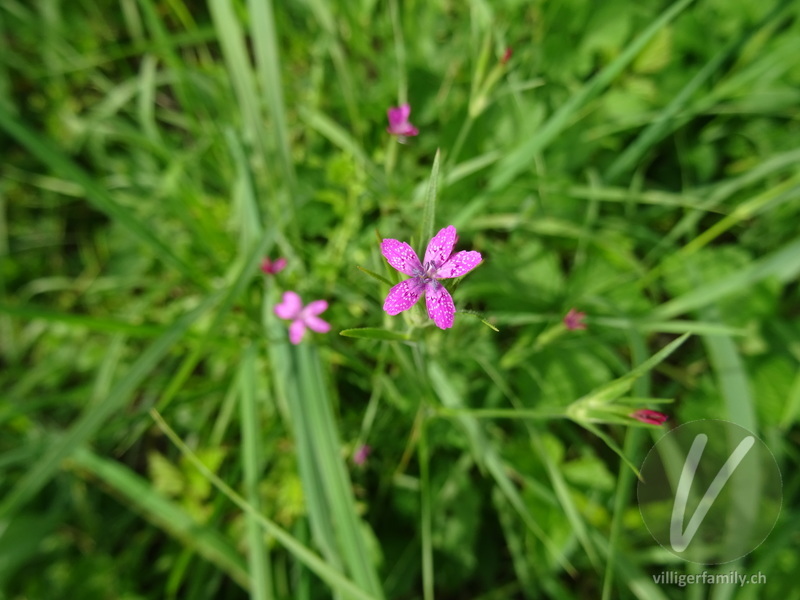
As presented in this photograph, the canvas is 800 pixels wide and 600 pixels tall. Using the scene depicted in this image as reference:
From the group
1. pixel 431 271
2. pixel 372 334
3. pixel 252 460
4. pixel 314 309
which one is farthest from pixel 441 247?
pixel 252 460

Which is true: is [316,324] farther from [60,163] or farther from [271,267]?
[60,163]

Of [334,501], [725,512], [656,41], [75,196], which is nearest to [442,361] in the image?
[334,501]

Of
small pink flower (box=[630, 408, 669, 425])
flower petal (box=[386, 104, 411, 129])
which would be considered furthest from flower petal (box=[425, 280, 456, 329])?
flower petal (box=[386, 104, 411, 129])

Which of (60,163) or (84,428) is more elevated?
(60,163)

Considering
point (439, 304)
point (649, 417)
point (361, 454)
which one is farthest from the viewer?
point (361, 454)

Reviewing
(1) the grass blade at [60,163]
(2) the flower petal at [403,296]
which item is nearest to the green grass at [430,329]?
(1) the grass blade at [60,163]

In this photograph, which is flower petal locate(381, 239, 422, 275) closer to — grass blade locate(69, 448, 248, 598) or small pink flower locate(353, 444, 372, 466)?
small pink flower locate(353, 444, 372, 466)
